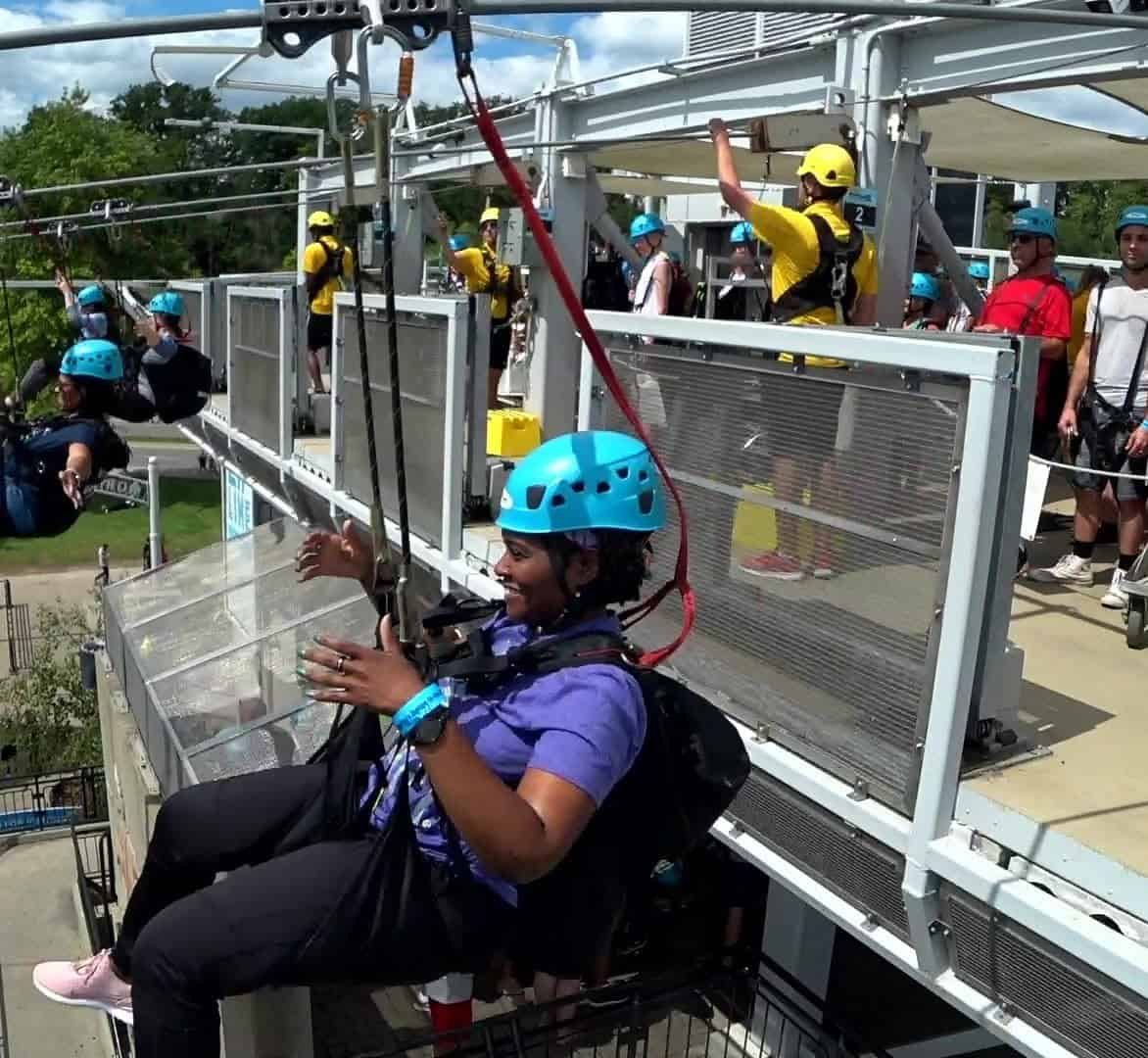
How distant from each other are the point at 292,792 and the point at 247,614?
14.6 ft

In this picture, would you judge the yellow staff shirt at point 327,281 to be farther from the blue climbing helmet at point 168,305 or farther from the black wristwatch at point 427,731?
the black wristwatch at point 427,731

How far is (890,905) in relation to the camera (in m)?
3.30

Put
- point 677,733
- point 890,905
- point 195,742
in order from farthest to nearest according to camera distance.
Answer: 1. point 195,742
2. point 890,905
3. point 677,733

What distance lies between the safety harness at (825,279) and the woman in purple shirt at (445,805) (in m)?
2.36

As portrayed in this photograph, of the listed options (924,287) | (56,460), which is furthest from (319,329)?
(924,287)

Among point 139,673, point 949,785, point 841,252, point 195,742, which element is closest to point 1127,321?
point 841,252

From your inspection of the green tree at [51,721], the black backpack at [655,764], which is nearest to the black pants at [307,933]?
the black backpack at [655,764]

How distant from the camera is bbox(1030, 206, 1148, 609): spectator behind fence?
5.41 meters

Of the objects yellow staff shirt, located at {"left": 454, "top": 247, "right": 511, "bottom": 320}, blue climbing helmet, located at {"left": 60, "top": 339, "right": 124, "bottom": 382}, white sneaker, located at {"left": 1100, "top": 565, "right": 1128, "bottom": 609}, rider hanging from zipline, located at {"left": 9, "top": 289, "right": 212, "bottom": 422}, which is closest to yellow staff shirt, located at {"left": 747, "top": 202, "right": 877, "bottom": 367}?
white sneaker, located at {"left": 1100, "top": 565, "right": 1128, "bottom": 609}

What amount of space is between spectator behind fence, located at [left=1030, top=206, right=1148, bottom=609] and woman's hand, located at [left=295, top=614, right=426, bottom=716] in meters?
3.94

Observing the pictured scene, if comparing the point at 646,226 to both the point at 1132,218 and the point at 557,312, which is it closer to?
the point at 557,312

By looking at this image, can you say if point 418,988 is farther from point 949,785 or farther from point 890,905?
point 949,785

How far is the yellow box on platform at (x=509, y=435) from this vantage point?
702 cm

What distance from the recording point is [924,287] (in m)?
8.55
